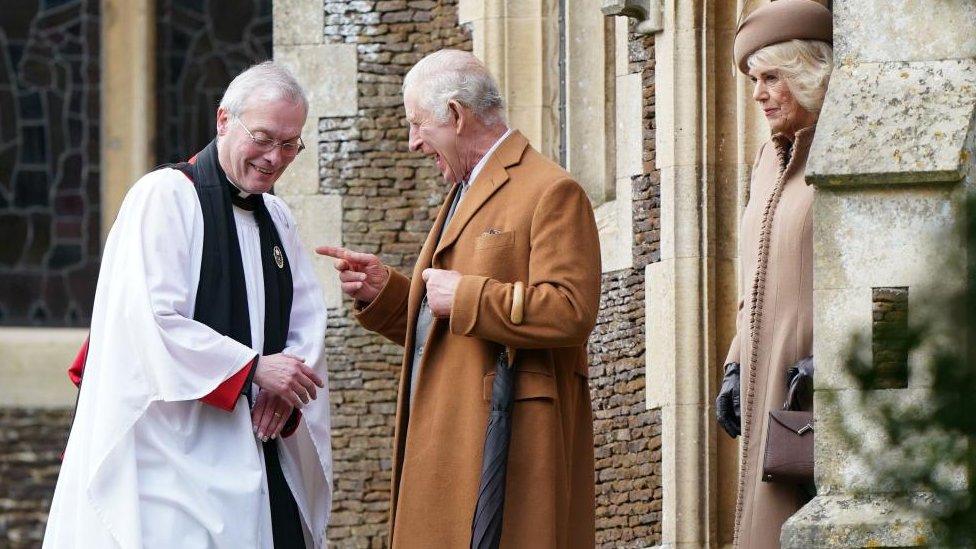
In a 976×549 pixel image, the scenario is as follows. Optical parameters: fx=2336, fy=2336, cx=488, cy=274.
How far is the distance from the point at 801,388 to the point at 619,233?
423cm

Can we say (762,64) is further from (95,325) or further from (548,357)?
(95,325)

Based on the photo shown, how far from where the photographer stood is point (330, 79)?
40.2 ft

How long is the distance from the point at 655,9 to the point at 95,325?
3797 millimetres

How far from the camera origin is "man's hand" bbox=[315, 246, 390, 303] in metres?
6.37

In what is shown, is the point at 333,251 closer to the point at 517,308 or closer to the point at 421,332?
the point at 421,332

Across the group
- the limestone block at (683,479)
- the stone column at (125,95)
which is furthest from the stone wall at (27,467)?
the limestone block at (683,479)

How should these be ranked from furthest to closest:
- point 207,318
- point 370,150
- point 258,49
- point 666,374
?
point 258,49, point 370,150, point 666,374, point 207,318

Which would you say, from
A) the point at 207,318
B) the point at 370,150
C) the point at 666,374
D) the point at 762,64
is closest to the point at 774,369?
the point at 762,64

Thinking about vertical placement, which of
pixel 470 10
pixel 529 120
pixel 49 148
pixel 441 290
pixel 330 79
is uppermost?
pixel 470 10

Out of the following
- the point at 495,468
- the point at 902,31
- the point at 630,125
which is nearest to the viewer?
the point at 902,31

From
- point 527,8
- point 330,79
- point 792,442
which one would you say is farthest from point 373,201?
point 792,442

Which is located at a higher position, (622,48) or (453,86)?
(622,48)

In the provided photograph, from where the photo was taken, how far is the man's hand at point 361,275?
251 inches

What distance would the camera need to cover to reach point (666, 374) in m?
9.36
